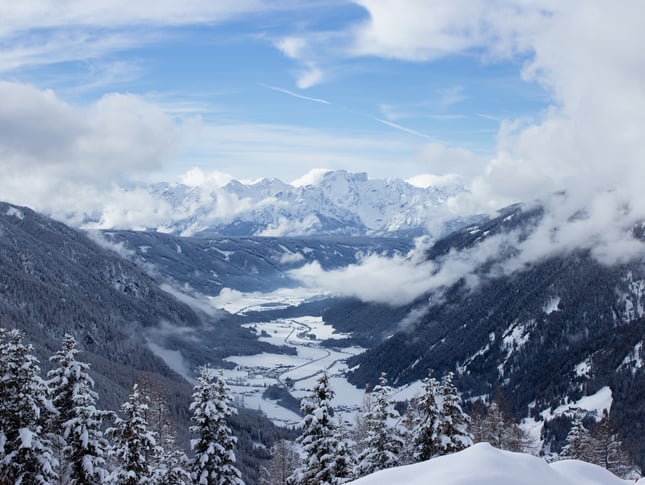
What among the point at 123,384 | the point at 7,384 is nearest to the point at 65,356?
the point at 7,384

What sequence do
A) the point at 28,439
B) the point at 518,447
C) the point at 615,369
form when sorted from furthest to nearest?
the point at 615,369 < the point at 518,447 < the point at 28,439

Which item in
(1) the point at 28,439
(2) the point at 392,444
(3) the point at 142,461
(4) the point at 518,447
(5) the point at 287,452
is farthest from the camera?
(5) the point at 287,452

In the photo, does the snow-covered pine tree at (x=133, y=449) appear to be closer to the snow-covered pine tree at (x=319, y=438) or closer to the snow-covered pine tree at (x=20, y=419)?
the snow-covered pine tree at (x=20, y=419)

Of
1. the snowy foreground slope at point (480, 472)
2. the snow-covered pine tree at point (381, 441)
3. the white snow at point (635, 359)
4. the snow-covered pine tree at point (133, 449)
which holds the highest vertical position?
the snowy foreground slope at point (480, 472)

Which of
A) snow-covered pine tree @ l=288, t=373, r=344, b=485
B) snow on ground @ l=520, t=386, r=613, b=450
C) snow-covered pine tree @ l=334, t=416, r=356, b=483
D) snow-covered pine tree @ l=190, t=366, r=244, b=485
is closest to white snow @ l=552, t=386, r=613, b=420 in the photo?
snow on ground @ l=520, t=386, r=613, b=450

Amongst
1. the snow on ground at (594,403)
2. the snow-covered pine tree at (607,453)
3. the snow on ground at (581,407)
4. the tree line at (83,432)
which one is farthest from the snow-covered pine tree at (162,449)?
the snow on ground at (594,403)

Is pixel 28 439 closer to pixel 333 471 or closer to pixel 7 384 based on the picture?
pixel 7 384
